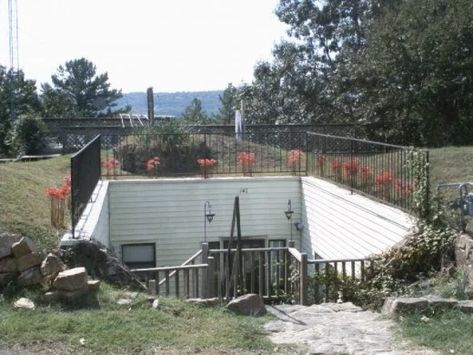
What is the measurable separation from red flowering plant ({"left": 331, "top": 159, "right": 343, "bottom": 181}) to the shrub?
11.2 m

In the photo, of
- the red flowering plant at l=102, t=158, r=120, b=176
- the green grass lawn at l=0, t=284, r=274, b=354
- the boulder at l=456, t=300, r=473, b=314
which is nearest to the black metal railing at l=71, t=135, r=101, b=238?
the green grass lawn at l=0, t=284, r=274, b=354

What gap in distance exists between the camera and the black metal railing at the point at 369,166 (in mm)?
9984

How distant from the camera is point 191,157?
59.6 ft

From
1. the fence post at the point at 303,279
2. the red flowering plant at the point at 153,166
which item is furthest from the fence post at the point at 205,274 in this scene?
the red flowering plant at the point at 153,166

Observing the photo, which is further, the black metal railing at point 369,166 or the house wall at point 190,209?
the house wall at point 190,209

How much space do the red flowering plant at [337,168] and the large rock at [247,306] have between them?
7.30 meters

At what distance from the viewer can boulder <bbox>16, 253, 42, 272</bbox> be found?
6.65 metres

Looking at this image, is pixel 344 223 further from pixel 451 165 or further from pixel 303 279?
pixel 303 279

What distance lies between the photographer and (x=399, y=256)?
885cm

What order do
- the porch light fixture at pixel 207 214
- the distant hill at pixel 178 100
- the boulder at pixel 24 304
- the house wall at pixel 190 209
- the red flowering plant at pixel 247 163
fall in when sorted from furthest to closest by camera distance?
the distant hill at pixel 178 100 → the red flowering plant at pixel 247 163 → the porch light fixture at pixel 207 214 → the house wall at pixel 190 209 → the boulder at pixel 24 304

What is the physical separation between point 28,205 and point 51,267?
292 cm

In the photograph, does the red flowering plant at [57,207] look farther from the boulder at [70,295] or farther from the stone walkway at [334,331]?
the stone walkway at [334,331]

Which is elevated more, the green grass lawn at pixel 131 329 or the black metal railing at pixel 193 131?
the black metal railing at pixel 193 131

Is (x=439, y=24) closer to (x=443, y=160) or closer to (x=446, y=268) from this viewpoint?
(x=443, y=160)
